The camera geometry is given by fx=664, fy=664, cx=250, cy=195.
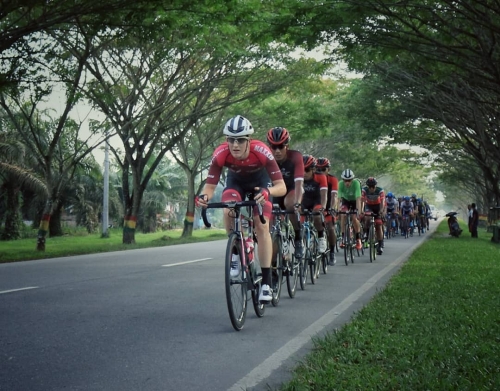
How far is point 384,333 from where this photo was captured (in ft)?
19.7

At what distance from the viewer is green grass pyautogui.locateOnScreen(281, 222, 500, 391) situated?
4.37 meters

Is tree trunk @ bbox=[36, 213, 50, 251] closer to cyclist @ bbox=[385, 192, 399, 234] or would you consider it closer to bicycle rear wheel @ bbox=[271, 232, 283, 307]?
cyclist @ bbox=[385, 192, 399, 234]

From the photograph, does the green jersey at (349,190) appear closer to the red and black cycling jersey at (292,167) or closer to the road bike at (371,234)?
the road bike at (371,234)

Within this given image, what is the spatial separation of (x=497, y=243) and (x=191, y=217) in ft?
45.6

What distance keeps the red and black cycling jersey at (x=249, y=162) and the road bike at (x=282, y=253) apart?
51.5 inches

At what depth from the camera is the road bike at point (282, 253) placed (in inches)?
321

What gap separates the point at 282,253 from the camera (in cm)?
834

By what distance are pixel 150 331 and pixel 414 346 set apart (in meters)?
2.43

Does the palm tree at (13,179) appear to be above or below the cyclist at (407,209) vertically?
above

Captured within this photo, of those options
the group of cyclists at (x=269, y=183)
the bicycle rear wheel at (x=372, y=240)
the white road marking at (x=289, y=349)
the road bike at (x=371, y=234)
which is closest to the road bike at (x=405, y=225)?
the road bike at (x=371, y=234)

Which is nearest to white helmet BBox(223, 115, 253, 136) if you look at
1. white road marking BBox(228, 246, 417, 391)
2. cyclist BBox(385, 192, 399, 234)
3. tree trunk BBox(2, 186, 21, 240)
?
white road marking BBox(228, 246, 417, 391)

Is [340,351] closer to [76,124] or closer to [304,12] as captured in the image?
[304,12]

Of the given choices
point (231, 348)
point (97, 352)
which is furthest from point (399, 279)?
point (97, 352)

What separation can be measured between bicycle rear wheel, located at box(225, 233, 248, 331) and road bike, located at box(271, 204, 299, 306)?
1.37 meters
